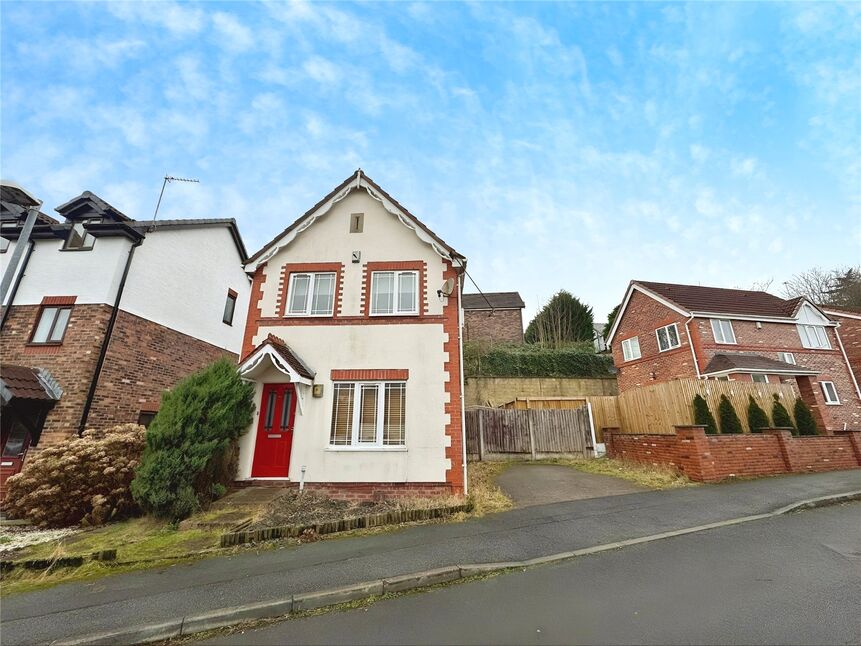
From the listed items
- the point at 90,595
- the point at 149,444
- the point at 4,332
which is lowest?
the point at 90,595

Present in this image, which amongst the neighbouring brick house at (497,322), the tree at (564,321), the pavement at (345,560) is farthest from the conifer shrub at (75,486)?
the tree at (564,321)

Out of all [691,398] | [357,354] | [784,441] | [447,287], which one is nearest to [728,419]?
[691,398]

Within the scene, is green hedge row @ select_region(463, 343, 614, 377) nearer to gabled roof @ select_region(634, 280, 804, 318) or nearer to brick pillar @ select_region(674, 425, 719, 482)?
gabled roof @ select_region(634, 280, 804, 318)

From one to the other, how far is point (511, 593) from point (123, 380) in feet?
44.0

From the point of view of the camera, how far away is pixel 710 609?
407cm

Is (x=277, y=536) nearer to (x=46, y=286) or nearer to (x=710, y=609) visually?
(x=710, y=609)

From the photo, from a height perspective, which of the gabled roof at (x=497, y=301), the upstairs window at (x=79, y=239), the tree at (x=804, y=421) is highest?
the gabled roof at (x=497, y=301)

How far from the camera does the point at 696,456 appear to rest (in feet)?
33.4

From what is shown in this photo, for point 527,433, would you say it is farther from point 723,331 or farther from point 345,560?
point 723,331

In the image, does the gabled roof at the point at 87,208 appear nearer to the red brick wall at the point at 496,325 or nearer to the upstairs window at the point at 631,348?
the red brick wall at the point at 496,325

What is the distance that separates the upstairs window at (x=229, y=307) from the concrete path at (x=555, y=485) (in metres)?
14.2

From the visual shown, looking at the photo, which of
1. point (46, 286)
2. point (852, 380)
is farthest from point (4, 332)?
point (852, 380)

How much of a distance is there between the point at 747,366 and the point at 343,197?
69.4ft

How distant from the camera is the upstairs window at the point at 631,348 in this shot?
25.2m
